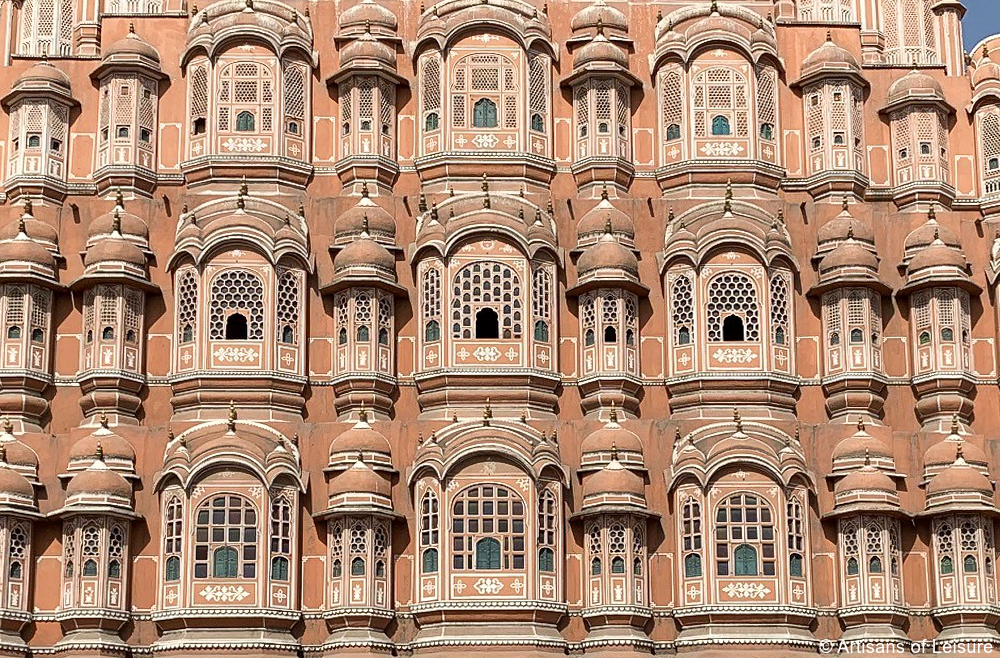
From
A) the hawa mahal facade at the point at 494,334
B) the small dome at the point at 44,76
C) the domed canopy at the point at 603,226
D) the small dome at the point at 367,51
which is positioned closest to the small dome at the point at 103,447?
the hawa mahal facade at the point at 494,334

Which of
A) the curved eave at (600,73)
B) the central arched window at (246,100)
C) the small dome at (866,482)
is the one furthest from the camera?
the curved eave at (600,73)

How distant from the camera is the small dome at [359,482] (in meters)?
43.0

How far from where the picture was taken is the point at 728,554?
4306 cm

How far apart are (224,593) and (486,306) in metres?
8.86

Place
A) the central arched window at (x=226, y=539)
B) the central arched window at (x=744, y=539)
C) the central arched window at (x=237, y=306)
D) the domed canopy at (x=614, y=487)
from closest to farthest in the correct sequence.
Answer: the central arched window at (x=226, y=539) → the central arched window at (x=744, y=539) → the domed canopy at (x=614, y=487) → the central arched window at (x=237, y=306)

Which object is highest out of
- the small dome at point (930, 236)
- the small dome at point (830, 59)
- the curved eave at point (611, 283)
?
the small dome at point (830, 59)

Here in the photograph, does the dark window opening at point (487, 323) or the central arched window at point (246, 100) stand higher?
the central arched window at point (246, 100)

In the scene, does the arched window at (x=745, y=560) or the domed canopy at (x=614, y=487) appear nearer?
the arched window at (x=745, y=560)

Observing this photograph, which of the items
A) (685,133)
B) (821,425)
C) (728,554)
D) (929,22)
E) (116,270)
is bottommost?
(728,554)

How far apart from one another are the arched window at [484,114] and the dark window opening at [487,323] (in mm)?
5160

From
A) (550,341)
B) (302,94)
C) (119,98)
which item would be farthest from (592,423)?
(119,98)

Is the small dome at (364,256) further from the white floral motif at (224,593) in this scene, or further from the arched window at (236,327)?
the white floral motif at (224,593)

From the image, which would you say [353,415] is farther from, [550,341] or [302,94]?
[302,94]

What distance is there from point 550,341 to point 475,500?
4.41 m
